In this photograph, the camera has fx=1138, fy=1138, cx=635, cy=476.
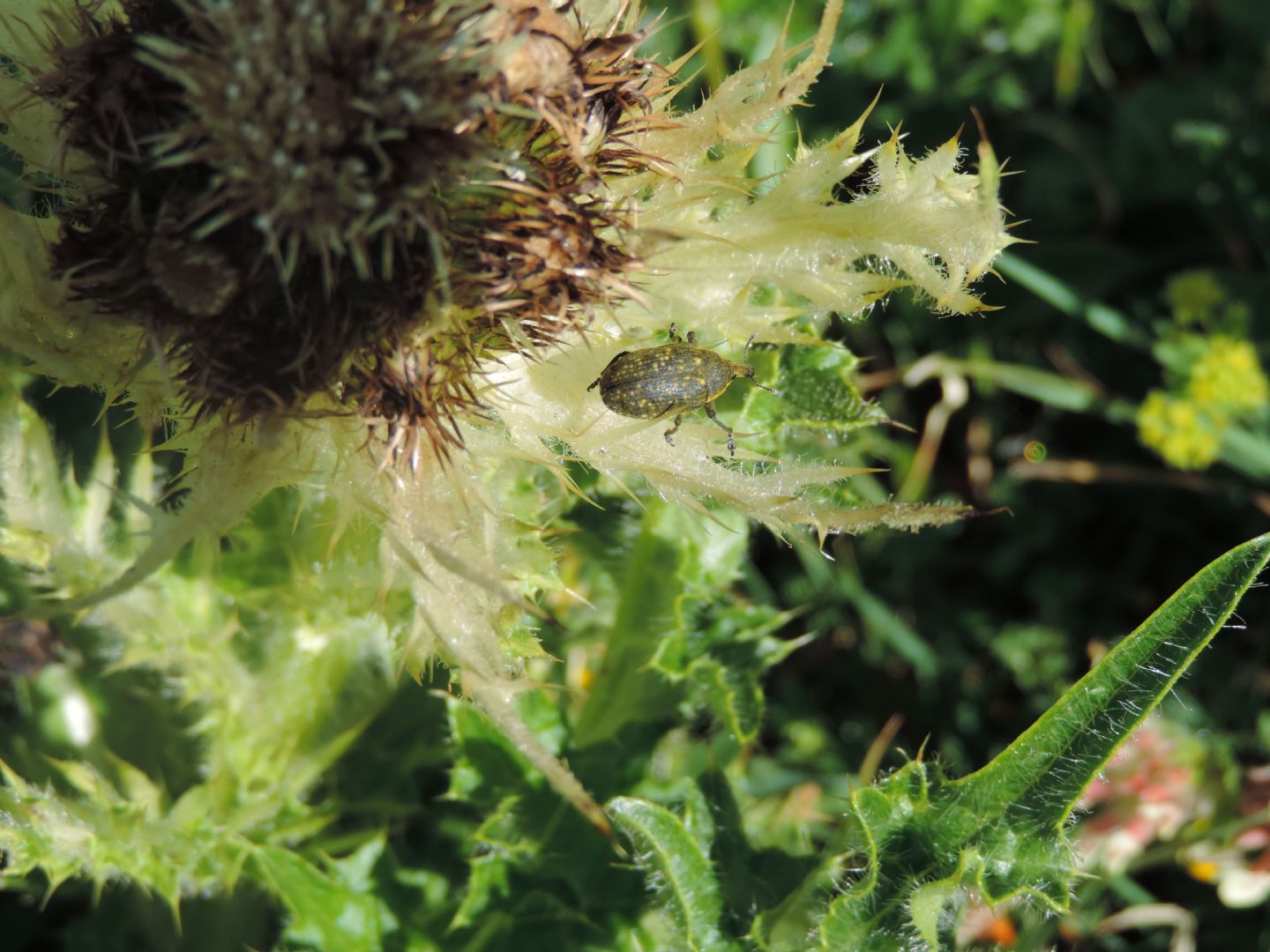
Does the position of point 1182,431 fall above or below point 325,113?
below

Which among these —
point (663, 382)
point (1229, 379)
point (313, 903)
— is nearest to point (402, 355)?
point (663, 382)

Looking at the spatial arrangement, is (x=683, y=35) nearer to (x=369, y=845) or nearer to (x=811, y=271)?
(x=811, y=271)

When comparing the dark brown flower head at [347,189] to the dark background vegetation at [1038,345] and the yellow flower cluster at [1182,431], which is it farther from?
the yellow flower cluster at [1182,431]

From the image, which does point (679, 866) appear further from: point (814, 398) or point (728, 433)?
point (814, 398)

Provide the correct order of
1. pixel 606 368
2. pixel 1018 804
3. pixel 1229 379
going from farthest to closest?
1. pixel 1229 379
2. pixel 606 368
3. pixel 1018 804

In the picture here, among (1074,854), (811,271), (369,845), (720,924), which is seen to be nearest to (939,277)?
(811,271)

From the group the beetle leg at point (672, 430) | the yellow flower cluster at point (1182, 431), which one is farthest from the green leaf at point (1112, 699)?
the yellow flower cluster at point (1182, 431)
